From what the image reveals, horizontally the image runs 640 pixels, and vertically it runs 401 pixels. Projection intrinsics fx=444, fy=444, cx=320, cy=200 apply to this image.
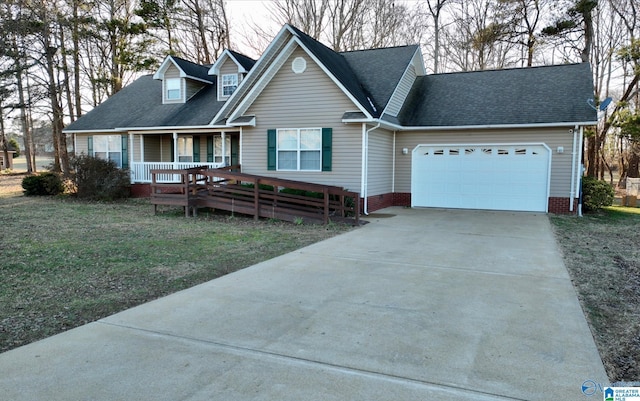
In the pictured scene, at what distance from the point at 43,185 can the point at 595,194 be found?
20904 mm

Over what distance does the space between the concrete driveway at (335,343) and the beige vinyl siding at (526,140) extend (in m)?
8.02

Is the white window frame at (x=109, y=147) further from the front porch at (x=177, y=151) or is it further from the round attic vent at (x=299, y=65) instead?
the round attic vent at (x=299, y=65)

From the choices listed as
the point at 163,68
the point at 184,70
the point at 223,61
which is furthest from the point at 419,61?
the point at 163,68

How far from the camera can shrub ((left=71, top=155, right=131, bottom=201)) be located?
55.5 ft

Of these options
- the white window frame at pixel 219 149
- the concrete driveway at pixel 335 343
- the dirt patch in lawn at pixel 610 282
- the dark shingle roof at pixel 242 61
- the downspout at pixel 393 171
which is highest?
the dark shingle roof at pixel 242 61

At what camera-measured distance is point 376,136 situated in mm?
14078

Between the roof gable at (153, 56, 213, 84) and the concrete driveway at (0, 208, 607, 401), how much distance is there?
14607 millimetres

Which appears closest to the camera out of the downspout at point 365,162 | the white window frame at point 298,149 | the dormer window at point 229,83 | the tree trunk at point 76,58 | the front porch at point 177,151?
the downspout at point 365,162

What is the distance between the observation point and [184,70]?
62.5ft

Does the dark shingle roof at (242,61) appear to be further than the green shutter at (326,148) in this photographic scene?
Yes

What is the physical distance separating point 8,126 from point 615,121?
47.2m

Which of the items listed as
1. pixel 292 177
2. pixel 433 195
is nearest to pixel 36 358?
pixel 292 177

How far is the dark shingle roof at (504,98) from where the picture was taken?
13.8 metres

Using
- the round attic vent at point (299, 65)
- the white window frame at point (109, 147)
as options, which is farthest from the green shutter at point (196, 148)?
the round attic vent at point (299, 65)
